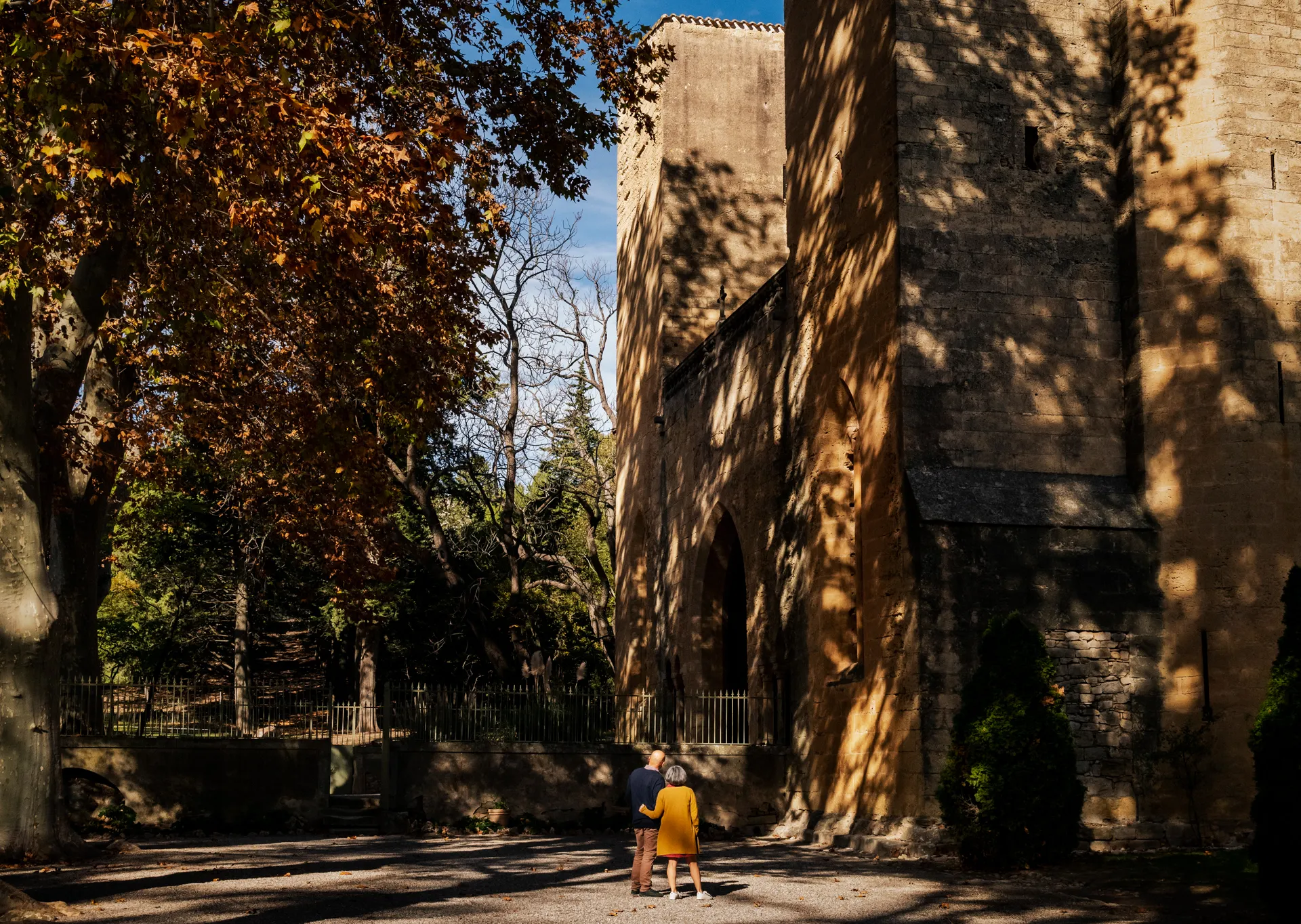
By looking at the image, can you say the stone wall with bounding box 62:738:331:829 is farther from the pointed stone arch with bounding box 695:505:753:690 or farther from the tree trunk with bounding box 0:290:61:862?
the pointed stone arch with bounding box 695:505:753:690

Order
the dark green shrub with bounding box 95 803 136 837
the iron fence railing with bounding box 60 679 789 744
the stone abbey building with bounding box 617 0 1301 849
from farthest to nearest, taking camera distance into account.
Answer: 1. the iron fence railing with bounding box 60 679 789 744
2. the dark green shrub with bounding box 95 803 136 837
3. the stone abbey building with bounding box 617 0 1301 849

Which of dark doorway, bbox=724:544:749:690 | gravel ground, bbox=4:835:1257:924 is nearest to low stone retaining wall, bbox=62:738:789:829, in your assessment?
gravel ground, bbox=4:835:1257:924

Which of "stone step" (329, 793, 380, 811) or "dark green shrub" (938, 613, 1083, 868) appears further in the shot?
"stone step" (329, 793, 380, 811)

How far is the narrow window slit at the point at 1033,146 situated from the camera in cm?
1669

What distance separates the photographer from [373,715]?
60.7ft

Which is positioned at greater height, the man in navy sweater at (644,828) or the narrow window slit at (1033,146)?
the narrow window slit at (1033,146)

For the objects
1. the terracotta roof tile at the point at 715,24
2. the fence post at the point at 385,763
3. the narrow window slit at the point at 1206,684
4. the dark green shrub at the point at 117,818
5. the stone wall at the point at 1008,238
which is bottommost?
the dark green shrub at the point at 117,818

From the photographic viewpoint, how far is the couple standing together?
1127 cm

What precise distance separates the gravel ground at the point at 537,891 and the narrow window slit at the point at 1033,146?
27.0ft

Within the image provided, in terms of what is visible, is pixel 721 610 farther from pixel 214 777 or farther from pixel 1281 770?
pixel 1281 770

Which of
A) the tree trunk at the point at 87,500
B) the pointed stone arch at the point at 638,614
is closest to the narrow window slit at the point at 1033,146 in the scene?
the tree trunk at the point at 87,500

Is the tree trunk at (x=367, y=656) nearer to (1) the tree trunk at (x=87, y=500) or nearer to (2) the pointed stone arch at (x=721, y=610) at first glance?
(2) the pointed stone arch at (x=721, y=610)

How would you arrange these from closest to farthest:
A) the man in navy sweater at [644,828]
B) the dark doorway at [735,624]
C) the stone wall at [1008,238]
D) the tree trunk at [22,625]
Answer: the man in navy sweater at [644,828], the tree trunk at [22,625], the stone wall at [1008,238], the dark doorway at [735,624]

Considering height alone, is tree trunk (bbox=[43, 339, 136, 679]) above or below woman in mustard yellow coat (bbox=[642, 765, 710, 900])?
above
